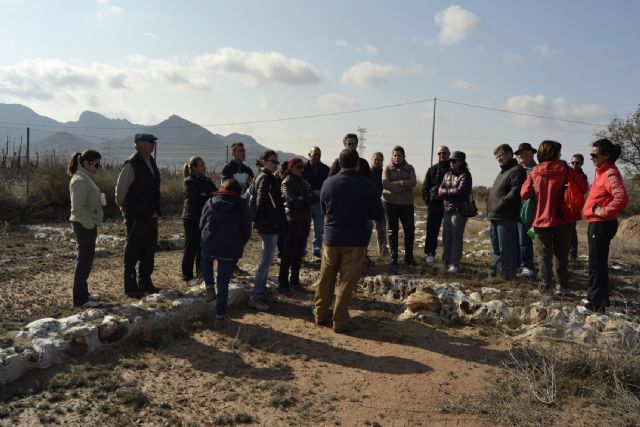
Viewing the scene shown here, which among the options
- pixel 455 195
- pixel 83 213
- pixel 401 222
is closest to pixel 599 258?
pixel 455 195

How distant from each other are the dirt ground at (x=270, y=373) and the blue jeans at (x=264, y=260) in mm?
321

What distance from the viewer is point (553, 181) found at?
5.94 m

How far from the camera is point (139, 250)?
613cm

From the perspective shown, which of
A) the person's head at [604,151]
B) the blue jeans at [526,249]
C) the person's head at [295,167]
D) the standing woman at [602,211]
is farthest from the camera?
the blue jeans at [526,249]

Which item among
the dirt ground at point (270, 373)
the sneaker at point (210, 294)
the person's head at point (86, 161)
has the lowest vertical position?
the dirt ground at point (270, 373)

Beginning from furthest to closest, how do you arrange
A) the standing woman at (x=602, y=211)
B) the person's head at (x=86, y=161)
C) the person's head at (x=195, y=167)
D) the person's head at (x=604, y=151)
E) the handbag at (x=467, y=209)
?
1. the handbag at (x=467, y=209)
2. the person's head at (x=195, y=167)
3. the person's head at (x=86, y=161)
4. the person's head at (x=604, y=151)
5. the standing woman at (x=602, y=211)

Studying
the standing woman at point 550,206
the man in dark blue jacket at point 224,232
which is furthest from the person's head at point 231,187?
the standing woman at point 550,206

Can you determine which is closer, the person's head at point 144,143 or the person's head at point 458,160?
the person's head at point 144,143

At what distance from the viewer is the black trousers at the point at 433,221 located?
25.6ft

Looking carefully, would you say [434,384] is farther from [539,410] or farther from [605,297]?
[605,297]

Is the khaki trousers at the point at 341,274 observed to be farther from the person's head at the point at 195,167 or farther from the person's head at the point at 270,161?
the person's head at the point at 195,167

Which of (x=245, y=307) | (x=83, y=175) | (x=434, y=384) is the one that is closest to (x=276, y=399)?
(x=434, y=384)

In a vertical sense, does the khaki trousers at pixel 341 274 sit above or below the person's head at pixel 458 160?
below

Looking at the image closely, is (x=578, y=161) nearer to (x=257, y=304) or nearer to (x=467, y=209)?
(x=467, y=209)
